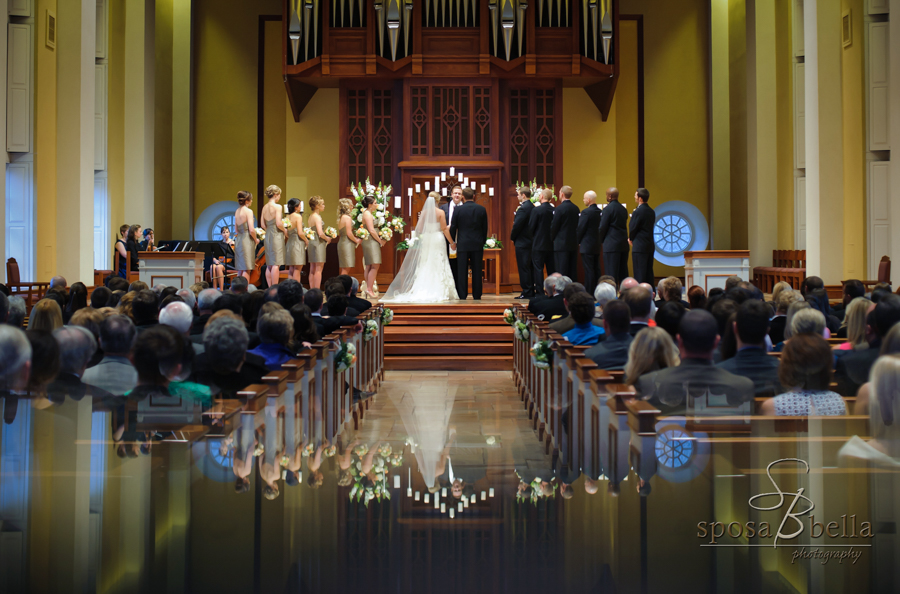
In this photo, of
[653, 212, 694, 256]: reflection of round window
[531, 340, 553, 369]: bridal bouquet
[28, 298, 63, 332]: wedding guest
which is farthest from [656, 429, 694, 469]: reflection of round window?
[653, 212, 694, 256]: reflection of round window

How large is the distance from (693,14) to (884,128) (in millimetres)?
5656

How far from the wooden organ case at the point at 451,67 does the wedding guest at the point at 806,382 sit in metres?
10.3

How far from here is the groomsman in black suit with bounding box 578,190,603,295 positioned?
9.80m

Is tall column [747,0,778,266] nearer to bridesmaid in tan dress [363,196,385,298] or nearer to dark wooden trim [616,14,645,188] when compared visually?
dark wooden trim [616,14,645,188]

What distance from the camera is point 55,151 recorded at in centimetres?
1087

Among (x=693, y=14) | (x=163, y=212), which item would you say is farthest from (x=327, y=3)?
(x=693, y=14)

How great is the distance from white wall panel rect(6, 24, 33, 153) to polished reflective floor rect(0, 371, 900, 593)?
819 centimetres

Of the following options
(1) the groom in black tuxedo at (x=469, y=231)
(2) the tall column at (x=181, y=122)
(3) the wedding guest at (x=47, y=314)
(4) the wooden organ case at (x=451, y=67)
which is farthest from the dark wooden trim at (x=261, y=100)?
(3) the wedding guest at (x=47, y=314)

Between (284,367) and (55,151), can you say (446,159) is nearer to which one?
(55,151)

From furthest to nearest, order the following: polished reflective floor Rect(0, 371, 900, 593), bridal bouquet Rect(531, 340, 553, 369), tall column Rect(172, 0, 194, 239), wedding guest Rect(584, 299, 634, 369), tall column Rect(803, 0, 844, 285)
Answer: tall column Rect(172, 0, 194, 239), tall column Rect(803, 0, 844, 285), bridal bouquet Rect(531, 340, 553, 369), wedding guest Rect(584, 299, 634, 369), polished reflective floor Rect(0, 371, 900, 593)

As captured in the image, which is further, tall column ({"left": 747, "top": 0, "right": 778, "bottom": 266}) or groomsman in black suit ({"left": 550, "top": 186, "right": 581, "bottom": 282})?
tall column ({"left": 747, "top": 0, "right": 778, "bottom": 266})

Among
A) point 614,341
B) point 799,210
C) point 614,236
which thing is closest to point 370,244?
point 614,236

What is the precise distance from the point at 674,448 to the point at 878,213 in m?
9.18

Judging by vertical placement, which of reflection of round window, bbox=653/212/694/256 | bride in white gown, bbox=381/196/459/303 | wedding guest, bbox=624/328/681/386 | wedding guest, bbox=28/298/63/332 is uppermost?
reflection of round window, bbox=653/212/694/256
